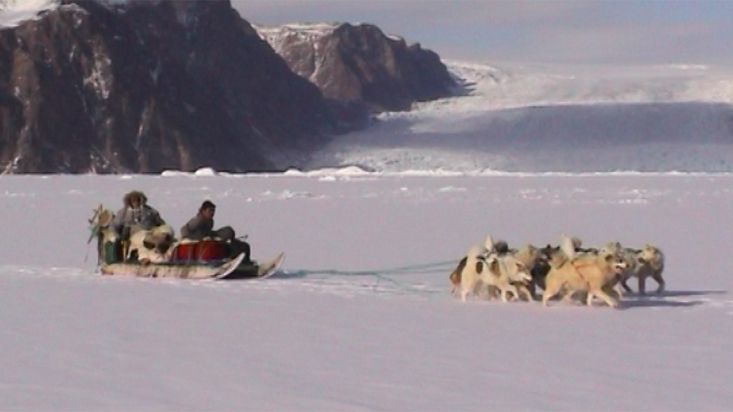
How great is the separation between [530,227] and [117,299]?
10124 millimetres

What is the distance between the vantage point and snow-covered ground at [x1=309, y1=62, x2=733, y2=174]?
170ft

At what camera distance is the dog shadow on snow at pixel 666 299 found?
30.9 feet

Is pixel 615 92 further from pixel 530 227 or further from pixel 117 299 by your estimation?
pixel 117 299

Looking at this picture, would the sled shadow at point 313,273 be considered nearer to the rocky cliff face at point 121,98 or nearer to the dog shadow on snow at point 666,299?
the dog shadow on snow at point 666,299

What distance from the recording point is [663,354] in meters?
7.18

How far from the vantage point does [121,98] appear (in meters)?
68.8

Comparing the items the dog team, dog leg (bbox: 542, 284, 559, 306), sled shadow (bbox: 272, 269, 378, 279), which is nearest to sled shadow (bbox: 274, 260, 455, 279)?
sled shadow (bbox: 272, 269, 378, 279)

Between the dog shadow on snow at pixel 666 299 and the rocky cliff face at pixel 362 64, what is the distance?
81.7m

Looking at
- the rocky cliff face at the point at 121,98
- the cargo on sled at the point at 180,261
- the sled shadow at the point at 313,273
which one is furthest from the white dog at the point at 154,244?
the rocky cliff face at the point at 121,98

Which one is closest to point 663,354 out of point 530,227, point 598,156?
point 530,227

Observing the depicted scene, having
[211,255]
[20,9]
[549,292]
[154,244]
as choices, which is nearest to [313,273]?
[211,255]

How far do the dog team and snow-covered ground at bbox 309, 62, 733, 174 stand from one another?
39.5 m

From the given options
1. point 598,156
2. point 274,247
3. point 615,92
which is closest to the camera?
point 274,247

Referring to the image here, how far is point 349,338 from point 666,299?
10.7ft
